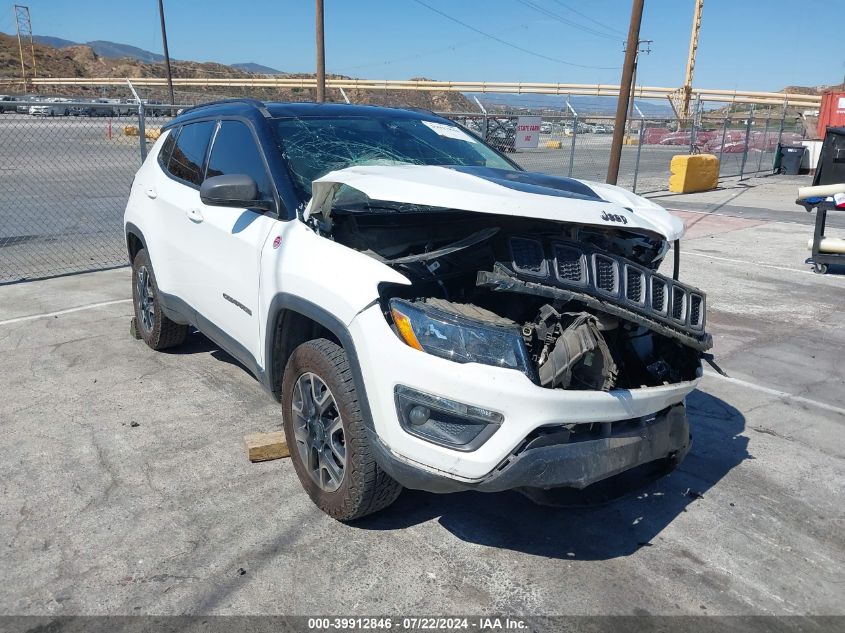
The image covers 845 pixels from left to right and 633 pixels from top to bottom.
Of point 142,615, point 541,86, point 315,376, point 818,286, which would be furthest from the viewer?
point 541,86

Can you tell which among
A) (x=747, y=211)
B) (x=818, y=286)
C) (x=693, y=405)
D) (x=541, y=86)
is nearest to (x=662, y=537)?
(x=693, y=405)

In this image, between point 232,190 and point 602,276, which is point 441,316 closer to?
point 602,276

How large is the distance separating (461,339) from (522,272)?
0.40m

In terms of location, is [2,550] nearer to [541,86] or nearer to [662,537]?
[662,537]

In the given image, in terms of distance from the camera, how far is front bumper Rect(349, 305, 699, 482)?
2682mm

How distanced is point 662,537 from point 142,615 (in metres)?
2.32

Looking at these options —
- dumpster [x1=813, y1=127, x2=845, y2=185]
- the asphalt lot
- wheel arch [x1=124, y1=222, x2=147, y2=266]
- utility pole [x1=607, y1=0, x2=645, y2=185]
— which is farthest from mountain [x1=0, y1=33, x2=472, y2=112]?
wheel arch [x1=124, y1=222, x2=147, y2=266]

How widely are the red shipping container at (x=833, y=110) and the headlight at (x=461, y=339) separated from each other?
24858mm

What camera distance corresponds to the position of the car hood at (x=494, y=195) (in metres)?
2.88

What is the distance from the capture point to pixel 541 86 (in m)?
64.0

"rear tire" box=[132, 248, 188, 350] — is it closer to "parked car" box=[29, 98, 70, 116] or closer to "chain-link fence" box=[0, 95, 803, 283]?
"chain-link fence" box=[0, 95, 803, 283]

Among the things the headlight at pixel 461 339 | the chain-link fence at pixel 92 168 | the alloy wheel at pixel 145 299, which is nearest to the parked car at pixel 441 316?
the headlight at pixel 461 339

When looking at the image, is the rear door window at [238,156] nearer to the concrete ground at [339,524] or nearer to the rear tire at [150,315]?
the rear tire at [150,315]

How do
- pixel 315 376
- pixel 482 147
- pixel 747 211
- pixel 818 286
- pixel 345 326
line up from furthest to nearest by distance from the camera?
1. pixel 747 211
2. pixel 818 286
3. pixel 482 147
4. pixel 315 376
5. pixel 345 326
